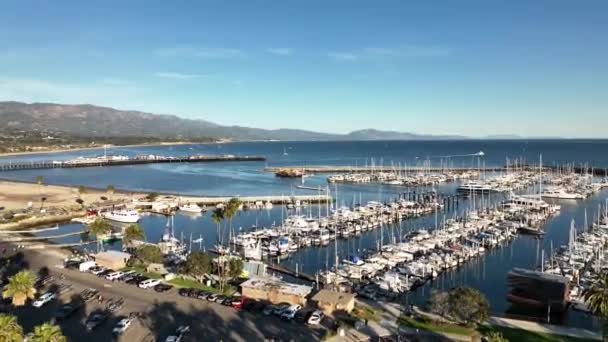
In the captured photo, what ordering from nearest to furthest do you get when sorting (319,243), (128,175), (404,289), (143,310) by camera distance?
(143,310), (404,289), (319,243), (128,175)

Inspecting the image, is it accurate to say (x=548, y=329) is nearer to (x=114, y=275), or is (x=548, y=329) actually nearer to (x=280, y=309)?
(x=280, y=309)

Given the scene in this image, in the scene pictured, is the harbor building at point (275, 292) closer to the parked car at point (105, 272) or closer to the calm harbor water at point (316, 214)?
the calm harbor water at point (316, 214)

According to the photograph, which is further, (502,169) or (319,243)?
(502,169)

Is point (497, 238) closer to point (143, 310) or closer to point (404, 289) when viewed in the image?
point (404, 289)

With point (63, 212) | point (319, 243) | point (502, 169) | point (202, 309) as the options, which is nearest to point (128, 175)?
point (63, 212)

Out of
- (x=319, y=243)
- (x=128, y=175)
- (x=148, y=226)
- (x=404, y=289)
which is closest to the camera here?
(x=404, y=289)

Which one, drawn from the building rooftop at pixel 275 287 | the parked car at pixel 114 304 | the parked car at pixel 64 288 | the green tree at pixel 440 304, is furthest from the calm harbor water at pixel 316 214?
the parked car at pixel 64 288

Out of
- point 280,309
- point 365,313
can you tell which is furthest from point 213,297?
point 365,313
